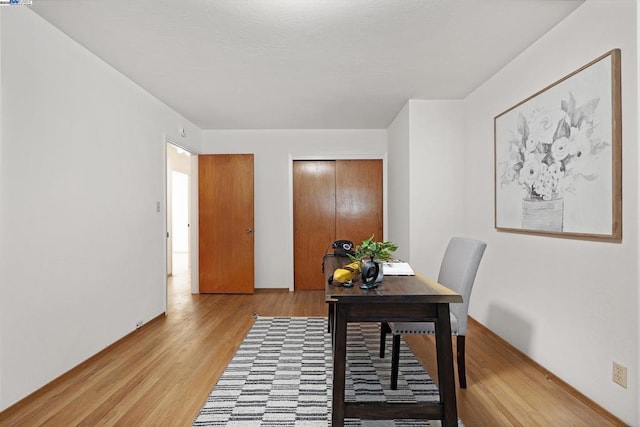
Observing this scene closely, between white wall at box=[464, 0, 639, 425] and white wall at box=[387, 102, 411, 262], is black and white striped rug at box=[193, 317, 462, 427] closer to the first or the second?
white wall at box=[464, 0, 639, 425]

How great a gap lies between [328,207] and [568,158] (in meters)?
3.70

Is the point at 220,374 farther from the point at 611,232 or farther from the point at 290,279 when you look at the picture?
the point at 290,279

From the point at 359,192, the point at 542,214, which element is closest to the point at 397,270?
the point at 542,214

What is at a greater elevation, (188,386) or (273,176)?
(273,176)

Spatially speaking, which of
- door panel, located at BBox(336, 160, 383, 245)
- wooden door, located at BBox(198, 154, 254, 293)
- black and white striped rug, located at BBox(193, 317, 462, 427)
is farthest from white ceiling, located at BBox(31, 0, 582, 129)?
black and white striped rug, located at BBox(193, 317, 462, 427)

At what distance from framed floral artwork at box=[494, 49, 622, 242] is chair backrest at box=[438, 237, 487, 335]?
24.9 inches

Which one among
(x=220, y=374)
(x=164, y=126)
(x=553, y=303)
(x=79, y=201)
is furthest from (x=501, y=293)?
(x=164, y=126)

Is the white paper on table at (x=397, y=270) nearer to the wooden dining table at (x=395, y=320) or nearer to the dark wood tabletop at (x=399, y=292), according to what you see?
the dark wood tabletop at (x=399, y=292)

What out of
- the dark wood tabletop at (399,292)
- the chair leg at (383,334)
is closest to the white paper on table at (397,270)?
the dark wood tabletop at (399,292)

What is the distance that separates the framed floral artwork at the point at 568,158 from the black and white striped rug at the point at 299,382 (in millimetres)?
1386

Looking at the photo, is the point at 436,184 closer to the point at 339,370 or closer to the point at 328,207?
the point at 328,207

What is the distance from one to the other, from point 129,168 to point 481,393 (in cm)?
341

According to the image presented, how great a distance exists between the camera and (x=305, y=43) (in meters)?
2.78

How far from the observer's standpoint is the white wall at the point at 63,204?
220 centimetres
